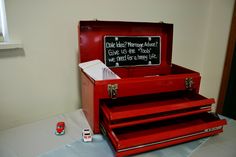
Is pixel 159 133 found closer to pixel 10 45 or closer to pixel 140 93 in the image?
pixel 140 93

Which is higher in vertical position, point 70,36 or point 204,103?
point 70,36

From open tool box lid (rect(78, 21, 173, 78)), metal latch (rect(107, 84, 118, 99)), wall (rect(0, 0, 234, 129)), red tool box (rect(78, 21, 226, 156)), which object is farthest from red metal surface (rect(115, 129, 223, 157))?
wall (rect(0, 0, 234, 129))

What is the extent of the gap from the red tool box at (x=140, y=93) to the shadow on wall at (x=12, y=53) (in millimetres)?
Result: 254

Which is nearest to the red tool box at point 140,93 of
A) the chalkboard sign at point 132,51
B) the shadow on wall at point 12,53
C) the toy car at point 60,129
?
the chalkboard sign at point 132,51

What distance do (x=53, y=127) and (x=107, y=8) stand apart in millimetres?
646

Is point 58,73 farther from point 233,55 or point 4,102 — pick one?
point 233,55

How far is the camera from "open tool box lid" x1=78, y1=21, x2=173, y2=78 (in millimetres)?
943

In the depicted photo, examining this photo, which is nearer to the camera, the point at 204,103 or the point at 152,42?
the point at 204,103

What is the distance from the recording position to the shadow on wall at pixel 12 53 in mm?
838

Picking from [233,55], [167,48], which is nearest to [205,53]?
[233,55]

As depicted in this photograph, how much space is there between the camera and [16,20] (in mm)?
845

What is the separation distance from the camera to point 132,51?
102 cm

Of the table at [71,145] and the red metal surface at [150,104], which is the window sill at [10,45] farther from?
the red metal surface at [150,104]

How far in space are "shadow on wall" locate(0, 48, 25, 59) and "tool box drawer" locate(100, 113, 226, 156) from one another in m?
0.47
